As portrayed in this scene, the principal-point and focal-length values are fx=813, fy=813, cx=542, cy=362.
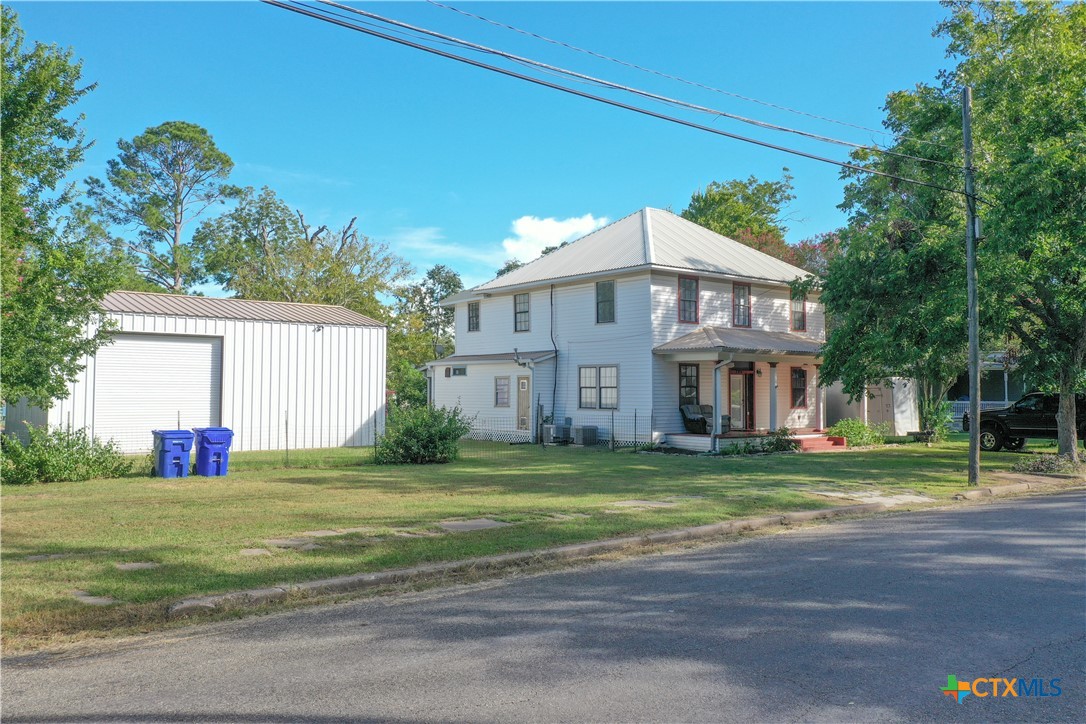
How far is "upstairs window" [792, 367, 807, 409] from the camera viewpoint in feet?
97.9

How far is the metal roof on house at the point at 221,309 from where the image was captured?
22.2 m

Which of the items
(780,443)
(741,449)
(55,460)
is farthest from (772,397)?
(55,460)

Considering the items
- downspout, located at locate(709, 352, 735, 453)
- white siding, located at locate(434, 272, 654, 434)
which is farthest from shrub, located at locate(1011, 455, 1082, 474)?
white siding, located at locate(434, 272, 654, 434)

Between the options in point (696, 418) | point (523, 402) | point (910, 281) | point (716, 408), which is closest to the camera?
point (910, 281)

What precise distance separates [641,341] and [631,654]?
20.7 m

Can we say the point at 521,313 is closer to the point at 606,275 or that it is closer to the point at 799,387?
the point at 606,275

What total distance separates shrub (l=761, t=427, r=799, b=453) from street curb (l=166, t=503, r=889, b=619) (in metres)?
12.2

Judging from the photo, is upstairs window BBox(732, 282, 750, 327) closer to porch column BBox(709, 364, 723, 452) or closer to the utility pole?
porch column BBox(709, 364, 723, 452)

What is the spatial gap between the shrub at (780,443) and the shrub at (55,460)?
17.4 meters

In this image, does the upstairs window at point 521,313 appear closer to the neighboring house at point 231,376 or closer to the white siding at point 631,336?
the white siding at point 631,336

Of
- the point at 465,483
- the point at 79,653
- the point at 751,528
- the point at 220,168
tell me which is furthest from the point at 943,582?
the point at 220,168

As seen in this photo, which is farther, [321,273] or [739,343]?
[321,273]

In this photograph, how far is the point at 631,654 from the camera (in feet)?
18.1

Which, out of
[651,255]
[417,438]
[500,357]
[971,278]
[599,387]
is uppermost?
[651,255]
